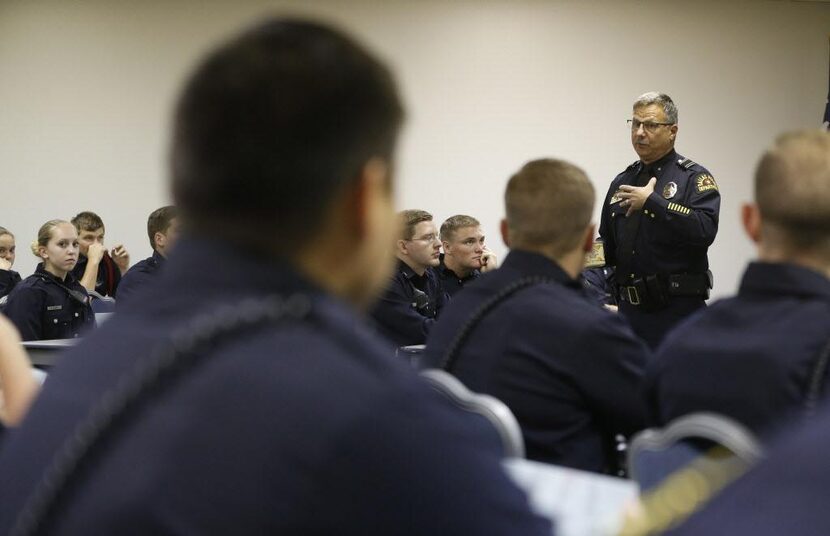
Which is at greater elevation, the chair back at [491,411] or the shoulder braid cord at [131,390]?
the shoulder braid cord at [131,390]

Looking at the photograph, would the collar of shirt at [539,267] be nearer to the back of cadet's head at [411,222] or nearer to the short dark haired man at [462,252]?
the back of cadet's head at [411,222]

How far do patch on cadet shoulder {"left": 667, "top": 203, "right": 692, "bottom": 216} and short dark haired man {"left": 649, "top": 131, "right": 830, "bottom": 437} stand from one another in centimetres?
239

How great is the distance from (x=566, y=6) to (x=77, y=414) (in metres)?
8.25

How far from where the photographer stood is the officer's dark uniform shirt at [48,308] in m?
5.73

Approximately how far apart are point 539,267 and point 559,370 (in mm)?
320

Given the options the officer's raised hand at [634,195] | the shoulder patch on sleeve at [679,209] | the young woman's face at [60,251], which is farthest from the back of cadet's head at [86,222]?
the shoulder patch on sleeve at [679,209]

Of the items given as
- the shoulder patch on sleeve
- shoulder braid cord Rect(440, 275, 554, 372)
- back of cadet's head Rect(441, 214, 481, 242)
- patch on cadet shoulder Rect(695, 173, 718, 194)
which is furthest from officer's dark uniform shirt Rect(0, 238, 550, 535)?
back of cadet's head Rect(441, 214, 481, 242)

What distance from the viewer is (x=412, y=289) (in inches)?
207

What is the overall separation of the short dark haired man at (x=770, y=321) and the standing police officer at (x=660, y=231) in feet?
7.98

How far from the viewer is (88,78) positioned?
8609 mm

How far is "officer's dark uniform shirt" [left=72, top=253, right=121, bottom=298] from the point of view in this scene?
7973mm

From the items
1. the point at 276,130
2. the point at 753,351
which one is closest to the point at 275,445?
the point at 276,130

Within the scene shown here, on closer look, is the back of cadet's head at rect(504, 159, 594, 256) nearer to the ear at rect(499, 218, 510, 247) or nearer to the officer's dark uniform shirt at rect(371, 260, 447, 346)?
the ear at rect(499, 218, 510, 247)

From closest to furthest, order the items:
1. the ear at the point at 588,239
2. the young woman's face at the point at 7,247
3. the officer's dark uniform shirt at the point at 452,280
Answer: the ear at the point at 588,239, the officer's dark uniform shirt at the point at 452,280, the young woman's face at the point at 7,247
